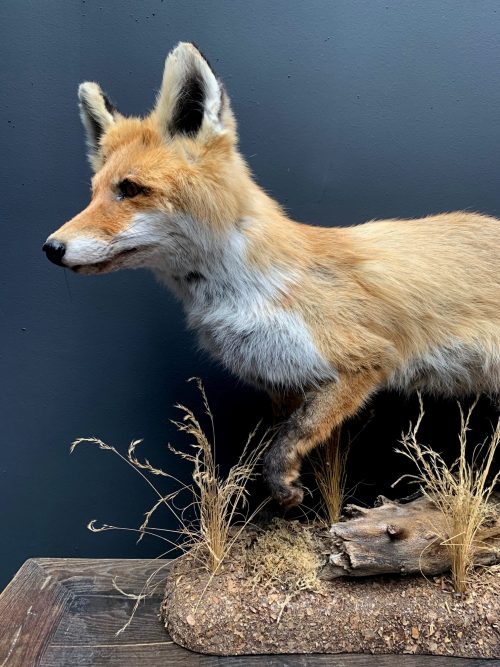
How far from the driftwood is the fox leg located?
0.19 meters

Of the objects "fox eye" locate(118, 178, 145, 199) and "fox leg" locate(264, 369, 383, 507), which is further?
"fox leg" locate(264, 369, 383, 507)

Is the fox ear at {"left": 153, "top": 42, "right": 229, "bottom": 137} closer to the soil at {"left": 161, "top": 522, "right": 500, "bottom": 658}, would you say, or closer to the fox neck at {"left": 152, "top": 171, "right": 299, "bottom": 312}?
the fox neck at {"left": 152, "top": 171, "right": 299, "bottom": 312}

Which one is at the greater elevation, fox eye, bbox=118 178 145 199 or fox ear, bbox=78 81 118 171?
fox ear, bbox=78 81 118 171

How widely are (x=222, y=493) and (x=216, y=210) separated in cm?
87

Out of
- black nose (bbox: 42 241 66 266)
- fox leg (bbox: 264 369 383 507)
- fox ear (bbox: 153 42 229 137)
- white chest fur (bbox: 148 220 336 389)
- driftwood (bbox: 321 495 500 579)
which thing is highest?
fox ear (bbox: 153 42 229 137)

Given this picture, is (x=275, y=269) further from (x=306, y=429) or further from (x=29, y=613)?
(x=29, y=613)

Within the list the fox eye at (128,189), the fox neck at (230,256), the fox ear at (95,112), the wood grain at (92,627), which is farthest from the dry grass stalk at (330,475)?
the fox ear at (95,112)

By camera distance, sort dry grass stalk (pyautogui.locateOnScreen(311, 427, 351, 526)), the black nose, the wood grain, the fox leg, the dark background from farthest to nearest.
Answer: the dark background
dry grass stalk (pyautogui.locateOnScreen(311, 427, 351, 526))
the fox leg
the wood grain
the black nose

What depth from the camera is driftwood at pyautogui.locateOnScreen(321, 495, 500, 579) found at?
1461 millimetres

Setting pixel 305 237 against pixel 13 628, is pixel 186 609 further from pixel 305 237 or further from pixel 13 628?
pixel 305 237

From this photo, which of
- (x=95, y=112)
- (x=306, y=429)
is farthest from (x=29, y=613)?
(x=95, y=112)

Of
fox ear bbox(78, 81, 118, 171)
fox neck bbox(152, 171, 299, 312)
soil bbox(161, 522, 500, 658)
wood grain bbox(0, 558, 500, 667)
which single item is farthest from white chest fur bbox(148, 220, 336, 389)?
wood grain bbox(0, 558, 500, 667)

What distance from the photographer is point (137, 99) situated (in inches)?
76.4

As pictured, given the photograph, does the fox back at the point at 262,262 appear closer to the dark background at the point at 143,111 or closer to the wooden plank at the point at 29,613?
the dark background at the point at 143,111
